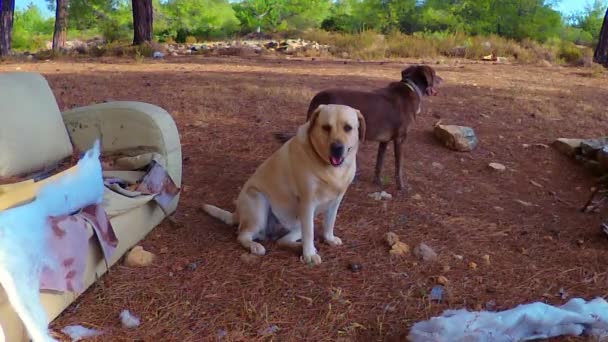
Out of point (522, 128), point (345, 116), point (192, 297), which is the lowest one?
point (192, 297)

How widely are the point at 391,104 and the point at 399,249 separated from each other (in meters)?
1.44

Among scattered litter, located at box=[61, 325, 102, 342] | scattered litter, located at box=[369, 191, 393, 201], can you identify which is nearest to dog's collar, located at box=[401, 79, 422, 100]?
scattered litter, located at box=[369, 191, 393, 201]

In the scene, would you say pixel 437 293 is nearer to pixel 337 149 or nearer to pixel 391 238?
pixel 391 238

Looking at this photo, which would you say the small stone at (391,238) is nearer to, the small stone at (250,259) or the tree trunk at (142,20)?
the small stone at (250,259)

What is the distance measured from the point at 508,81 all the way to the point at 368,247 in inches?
260

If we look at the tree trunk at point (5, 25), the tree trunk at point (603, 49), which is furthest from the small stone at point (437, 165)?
the tree trunk at point (5, 25)

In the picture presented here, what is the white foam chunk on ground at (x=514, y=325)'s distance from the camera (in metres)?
2.26

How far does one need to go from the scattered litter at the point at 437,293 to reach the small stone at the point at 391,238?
1.65ft

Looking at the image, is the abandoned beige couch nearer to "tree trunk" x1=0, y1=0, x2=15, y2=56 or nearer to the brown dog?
the brown dog

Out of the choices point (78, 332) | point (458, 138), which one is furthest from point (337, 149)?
point (458, 138)

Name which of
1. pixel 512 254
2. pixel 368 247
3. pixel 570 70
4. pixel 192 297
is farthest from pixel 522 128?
pixel 570 70

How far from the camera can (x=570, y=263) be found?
3.10 m

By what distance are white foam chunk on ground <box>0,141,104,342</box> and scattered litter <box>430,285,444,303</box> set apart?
1775 mm

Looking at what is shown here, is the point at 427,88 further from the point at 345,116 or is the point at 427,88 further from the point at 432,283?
the point at 432,283
